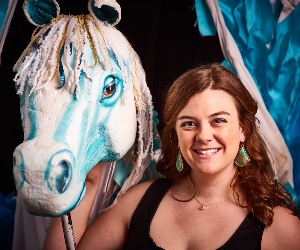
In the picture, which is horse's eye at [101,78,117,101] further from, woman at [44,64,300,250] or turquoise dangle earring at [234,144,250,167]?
turquoise dangle earring at [234,144,250,167]

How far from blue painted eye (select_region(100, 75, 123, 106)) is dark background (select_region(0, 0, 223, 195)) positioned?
0.41m

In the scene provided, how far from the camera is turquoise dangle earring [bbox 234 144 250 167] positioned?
1.14m

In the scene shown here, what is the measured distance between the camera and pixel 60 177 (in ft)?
2.66

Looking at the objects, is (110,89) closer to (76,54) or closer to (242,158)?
(76,54)

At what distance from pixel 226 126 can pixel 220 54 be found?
1.37 ft

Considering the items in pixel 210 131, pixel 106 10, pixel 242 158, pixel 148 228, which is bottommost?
pixel 148 228

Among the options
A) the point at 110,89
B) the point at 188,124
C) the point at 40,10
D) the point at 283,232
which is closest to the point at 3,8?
the point at 40,10

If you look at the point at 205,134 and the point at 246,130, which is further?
the point at 246,130

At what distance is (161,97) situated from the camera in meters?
1.41

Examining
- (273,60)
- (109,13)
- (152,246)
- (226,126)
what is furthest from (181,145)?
(273,60)

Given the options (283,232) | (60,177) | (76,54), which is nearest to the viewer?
(60,177)

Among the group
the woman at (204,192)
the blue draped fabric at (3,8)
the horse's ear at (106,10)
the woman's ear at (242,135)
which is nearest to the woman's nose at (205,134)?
the woman at (204,192)

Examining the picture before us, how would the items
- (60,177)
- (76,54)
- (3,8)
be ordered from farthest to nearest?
(3,8) → (76,54) → (60,177)

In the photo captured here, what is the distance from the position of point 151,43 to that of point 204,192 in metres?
0.52
